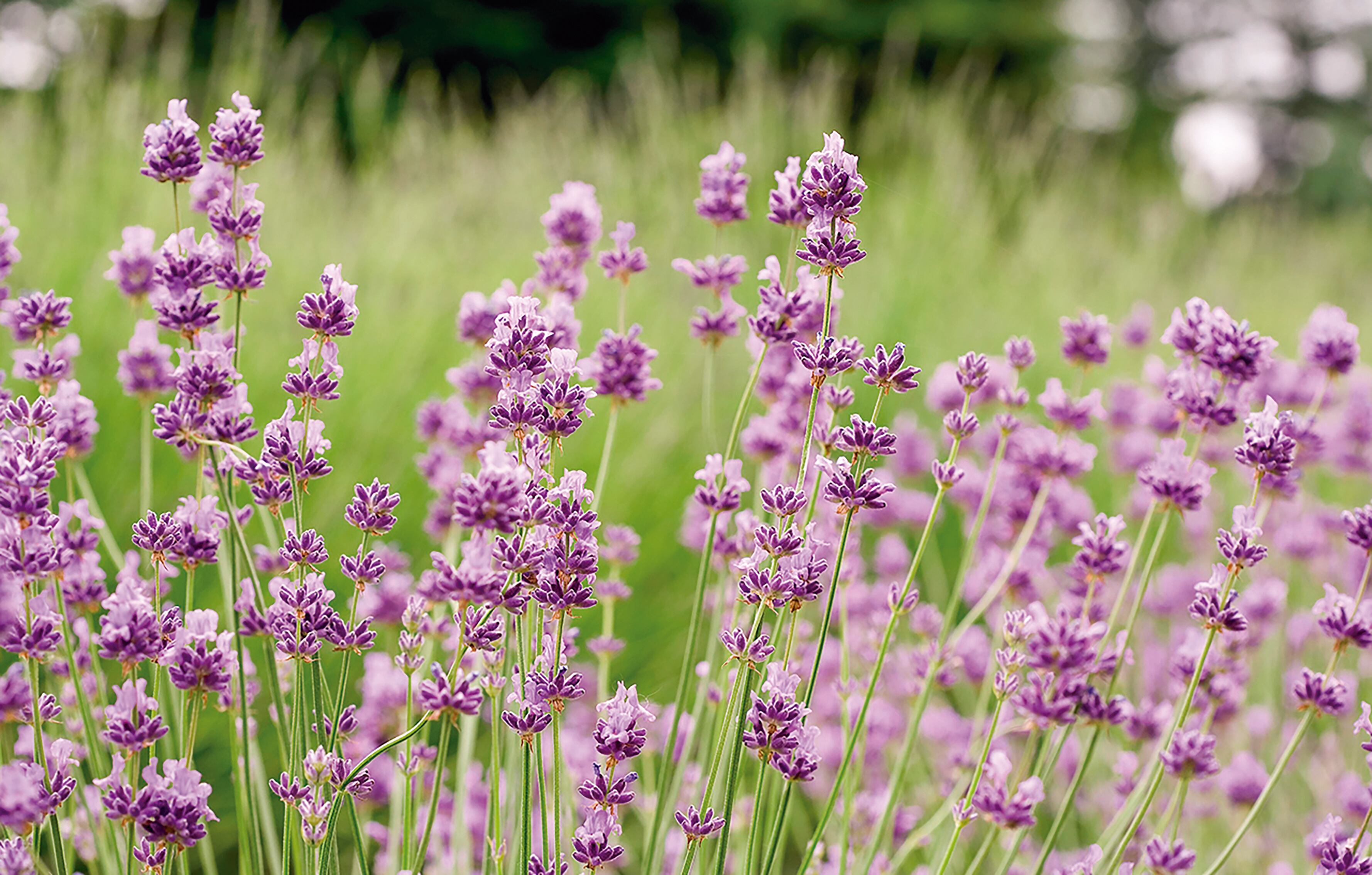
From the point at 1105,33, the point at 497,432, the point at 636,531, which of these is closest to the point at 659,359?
the point at 636,531

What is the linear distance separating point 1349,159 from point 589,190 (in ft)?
72.3

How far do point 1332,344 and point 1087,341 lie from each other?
0.31 metres

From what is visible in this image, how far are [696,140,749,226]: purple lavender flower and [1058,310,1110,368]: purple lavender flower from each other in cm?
53

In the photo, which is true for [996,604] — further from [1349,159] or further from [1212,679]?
[1349,159]

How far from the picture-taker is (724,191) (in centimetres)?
137

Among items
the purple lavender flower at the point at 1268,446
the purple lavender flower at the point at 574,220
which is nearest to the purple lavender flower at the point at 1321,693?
the purple lavender flower at the point at 1268,446

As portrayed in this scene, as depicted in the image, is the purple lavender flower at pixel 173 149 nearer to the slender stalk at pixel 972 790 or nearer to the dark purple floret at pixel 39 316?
the dark purple floret at pixel 39 316

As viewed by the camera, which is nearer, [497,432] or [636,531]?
[497,432]

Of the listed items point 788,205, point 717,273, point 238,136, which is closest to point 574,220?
point 717,273

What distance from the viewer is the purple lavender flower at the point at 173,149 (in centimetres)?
105

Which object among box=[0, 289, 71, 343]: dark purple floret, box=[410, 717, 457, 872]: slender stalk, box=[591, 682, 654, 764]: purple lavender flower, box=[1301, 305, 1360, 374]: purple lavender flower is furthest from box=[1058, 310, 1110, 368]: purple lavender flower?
box=[0, 289, 71, 343]: dark purple floret

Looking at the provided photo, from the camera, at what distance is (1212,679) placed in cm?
150

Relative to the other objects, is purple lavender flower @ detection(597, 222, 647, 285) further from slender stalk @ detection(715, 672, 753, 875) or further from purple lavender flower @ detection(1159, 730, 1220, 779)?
purple lavender flower @ detection(1159, 730, 1220, 779)

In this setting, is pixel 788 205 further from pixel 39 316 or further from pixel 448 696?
pixel 39 316
